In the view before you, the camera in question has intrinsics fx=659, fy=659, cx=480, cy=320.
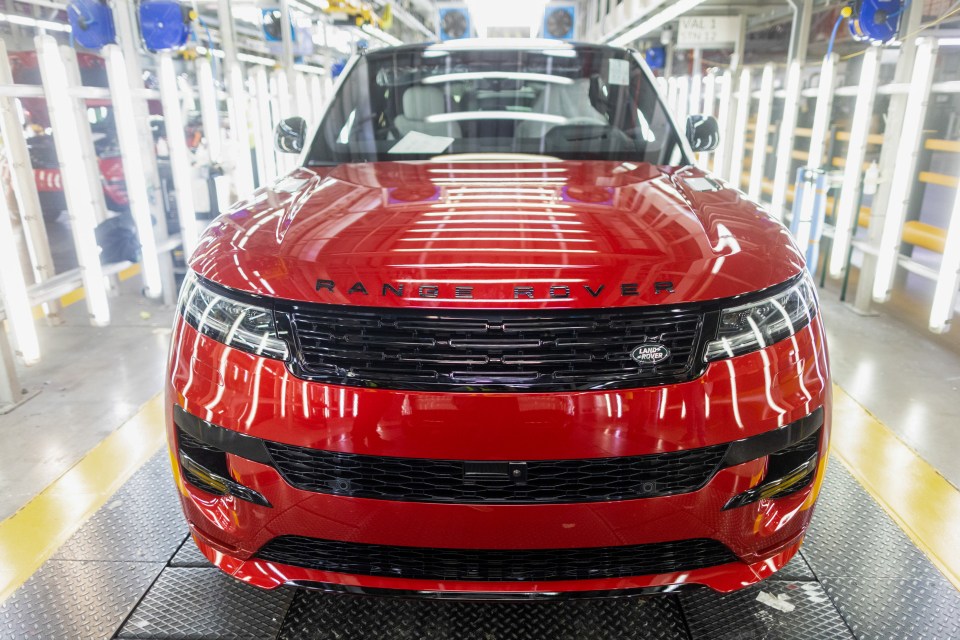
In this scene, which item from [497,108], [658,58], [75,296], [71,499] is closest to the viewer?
[71,499]

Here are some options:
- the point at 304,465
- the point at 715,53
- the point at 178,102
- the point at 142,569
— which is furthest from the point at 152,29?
the point at 715,53

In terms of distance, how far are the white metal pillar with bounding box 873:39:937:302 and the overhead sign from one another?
13.5 ft

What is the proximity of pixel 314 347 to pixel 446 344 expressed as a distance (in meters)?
0.30

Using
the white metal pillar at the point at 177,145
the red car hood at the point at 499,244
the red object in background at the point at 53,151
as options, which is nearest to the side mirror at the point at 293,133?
the red car hood at the point at 499,244

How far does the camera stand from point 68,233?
7.43 meters

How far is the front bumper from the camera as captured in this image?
1.41 metres

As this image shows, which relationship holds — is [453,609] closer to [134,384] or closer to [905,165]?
[134,384]

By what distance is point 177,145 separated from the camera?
4387 mm

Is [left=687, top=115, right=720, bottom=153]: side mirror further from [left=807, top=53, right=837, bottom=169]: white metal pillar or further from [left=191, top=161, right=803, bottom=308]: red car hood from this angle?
[left=807, top=53, right=837, bottom=169]: white metal pillar

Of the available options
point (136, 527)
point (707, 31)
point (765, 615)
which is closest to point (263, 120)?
point (136, 527)

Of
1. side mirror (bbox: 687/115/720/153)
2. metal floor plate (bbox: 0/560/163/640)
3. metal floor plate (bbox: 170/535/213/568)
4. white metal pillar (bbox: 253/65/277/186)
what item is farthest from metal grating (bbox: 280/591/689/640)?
white metal pillar (bbox: 253/65/277/186)

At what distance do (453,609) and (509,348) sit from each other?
953 mm

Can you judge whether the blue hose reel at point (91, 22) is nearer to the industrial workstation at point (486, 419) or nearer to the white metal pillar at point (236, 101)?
the white metal pillar at point (236, 101)

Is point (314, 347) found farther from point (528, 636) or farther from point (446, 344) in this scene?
point (528, 636)
